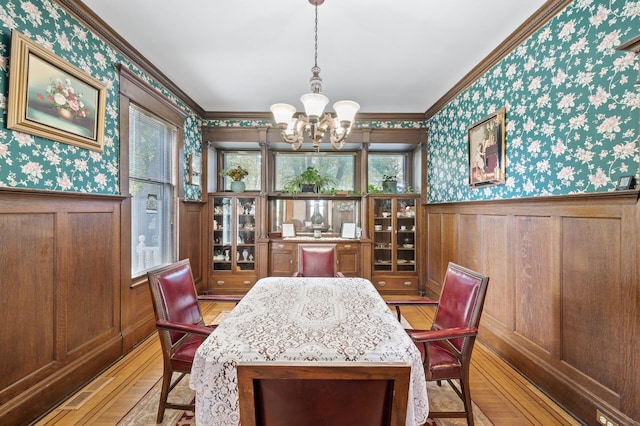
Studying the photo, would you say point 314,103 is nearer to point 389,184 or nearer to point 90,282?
point 90,282

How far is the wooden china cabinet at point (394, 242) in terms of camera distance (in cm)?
454

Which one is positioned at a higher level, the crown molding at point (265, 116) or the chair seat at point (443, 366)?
the crown molding at point (265, 116)

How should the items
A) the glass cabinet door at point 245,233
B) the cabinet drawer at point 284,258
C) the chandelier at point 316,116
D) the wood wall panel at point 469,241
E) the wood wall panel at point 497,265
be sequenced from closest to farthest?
the chandelier at point 316,116 < the wood wall panel at point 497,265 < the wood wall panel at point 469,241 < the cabinet drawer at point 284,258 < the glass cabinet door at point 245,233

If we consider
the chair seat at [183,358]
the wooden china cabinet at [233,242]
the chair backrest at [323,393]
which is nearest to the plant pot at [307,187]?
the wooden china cabinet at [233,242]

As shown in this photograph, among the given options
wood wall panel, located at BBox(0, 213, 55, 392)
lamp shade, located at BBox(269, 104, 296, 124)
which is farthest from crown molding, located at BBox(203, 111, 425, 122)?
wood wall panel, located at BBox(0, 213, 55, 392)

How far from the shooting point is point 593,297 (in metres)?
1.85

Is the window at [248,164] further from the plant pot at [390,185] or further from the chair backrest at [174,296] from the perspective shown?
the chair backrest at [174,296]

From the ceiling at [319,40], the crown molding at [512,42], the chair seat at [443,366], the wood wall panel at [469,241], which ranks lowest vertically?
the chair seat at [443,366]

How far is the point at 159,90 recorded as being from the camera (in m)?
3.37

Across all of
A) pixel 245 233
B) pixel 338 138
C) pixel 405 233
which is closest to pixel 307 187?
pixel 245 233

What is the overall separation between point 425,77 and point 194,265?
13.0 ft

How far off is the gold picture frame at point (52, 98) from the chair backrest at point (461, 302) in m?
2.95

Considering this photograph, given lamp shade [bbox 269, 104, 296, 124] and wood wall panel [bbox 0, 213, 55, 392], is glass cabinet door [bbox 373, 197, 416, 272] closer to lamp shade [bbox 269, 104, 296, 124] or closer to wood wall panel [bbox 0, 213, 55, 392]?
lamp shade [bbox 269, 104, 296, 124]

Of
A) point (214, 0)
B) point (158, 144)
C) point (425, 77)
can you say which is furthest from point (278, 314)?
point (425, 77)
